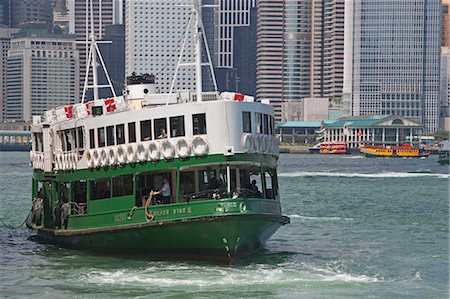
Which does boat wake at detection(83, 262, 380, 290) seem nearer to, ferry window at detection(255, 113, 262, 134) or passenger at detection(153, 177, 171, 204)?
passenger at detection(153, 177, 171, 204)

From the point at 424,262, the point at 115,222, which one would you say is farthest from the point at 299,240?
the point at 115,222

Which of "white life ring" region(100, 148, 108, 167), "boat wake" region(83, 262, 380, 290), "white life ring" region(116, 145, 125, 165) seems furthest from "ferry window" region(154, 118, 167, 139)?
"boat wake" region(83, 262, 380, 290)

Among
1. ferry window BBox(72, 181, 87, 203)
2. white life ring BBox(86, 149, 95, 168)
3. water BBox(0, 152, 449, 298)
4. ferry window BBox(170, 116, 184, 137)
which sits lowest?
water BBox(0, 152, 449, 298)

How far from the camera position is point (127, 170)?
1427 inches

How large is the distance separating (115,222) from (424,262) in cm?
964

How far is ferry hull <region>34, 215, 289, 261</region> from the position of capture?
3428cm

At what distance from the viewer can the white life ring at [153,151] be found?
35250mm

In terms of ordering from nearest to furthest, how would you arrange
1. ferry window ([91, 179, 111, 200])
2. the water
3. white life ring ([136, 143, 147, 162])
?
1. the water
2. white life ring ([136, 143, 147, 162])
3. ferry window ([91, 179, 111, 200])

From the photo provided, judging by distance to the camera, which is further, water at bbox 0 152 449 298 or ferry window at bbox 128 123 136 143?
ferry window at bbox 128 123 136 143

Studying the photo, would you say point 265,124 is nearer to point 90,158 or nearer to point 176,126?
point 176,126

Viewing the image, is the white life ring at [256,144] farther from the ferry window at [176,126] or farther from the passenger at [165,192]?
the passenger at [165,192]

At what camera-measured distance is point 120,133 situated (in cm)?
3669

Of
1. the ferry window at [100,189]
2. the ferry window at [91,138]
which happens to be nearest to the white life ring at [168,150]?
the ferry window at [100,189]

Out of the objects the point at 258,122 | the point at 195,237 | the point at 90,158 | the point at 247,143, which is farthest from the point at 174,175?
the point at 90,158
